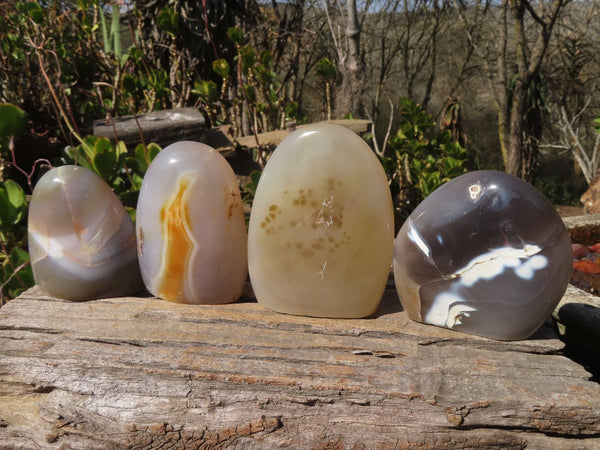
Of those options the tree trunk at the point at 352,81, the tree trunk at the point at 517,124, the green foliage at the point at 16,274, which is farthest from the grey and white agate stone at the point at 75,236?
the tree trunk at the point at 517,124

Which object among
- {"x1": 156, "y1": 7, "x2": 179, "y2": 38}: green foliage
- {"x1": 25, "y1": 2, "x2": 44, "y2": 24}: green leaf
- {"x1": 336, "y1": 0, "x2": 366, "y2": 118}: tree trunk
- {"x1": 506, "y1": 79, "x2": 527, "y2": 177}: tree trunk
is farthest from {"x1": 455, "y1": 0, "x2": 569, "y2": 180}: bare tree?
Answer: {"x1": 25, "y1": 2, "x2": 44, "y2": 24}: green leaf

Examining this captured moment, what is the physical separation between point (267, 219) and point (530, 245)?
1.56 feet

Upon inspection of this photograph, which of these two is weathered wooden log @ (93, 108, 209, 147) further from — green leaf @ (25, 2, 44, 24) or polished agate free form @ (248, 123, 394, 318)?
polished agate free form @ (248, 123, 394, 318)

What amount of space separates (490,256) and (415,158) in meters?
1.67

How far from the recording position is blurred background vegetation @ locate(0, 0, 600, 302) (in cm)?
170

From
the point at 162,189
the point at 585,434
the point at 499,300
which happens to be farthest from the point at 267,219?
the point at 585,434

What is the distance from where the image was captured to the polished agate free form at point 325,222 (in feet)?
3.20

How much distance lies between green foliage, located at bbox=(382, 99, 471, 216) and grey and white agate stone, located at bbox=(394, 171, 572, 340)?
1.43 meters

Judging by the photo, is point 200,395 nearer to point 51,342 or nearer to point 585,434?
point 51,342

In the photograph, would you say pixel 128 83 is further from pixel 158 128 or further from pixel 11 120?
pixel 11 120

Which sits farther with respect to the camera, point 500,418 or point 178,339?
point 178,339

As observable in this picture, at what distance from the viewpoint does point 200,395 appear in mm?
875

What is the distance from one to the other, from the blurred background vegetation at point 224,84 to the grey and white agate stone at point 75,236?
0.30 m

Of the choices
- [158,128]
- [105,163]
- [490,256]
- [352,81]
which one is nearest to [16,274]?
[105,163]
